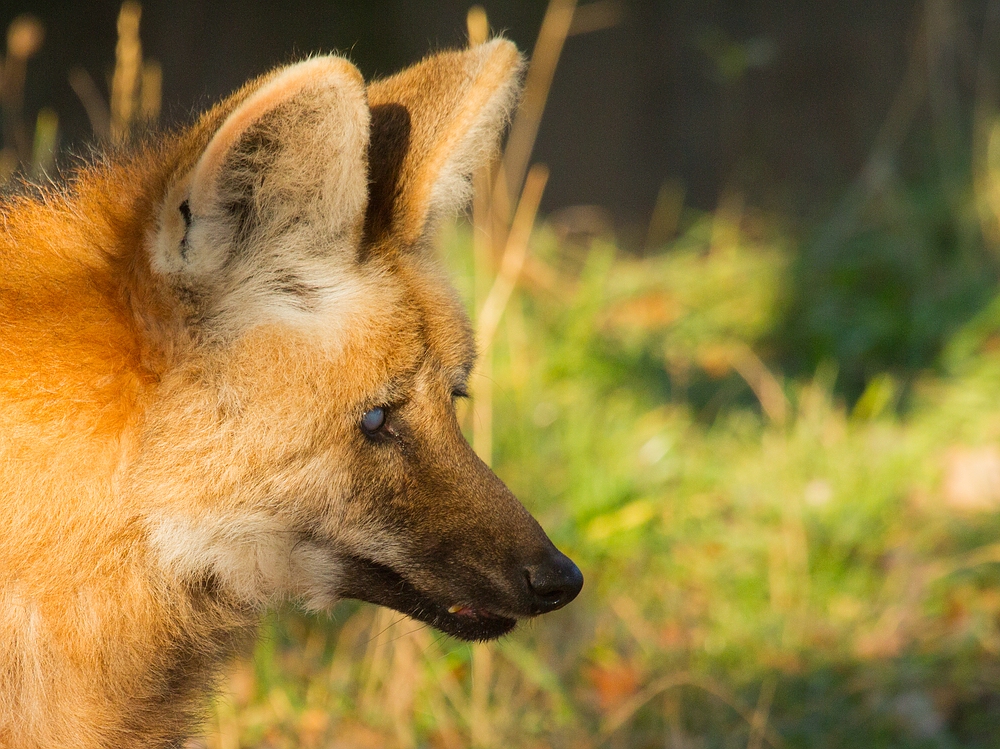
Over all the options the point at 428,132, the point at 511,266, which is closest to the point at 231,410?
the point at 428,132

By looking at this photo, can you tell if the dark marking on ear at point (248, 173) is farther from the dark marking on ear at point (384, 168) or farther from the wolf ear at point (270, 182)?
the dark marking on ear at point (384, 168)

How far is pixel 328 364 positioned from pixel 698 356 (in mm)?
3790

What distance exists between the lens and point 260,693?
3.04 metres

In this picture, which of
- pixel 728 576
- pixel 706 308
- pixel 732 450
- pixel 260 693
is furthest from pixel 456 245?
pixel 260 693

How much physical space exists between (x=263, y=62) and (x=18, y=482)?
510 centimetres

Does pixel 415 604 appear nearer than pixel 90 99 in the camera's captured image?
Yes

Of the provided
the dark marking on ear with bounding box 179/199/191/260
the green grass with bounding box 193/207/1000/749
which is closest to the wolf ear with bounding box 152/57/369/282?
the dark marking on ear with bounding box 179/199/191/260

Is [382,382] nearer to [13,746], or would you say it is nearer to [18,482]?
[18,482]

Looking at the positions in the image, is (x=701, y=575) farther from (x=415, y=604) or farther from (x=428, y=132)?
(x=428, y=132)

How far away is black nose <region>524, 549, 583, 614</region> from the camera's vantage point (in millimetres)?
2041

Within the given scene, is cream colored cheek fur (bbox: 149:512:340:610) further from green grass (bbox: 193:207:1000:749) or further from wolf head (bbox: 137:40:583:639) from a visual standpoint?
green grass (bbox: 193:207:1000:749)

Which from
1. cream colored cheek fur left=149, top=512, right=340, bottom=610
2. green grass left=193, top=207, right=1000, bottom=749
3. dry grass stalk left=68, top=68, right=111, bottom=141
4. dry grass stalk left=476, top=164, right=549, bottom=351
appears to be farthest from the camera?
dry grass stalk left=68, top=68, right=111, bottom=141

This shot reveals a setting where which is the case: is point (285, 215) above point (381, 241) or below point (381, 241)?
above

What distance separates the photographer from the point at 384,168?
6.68 feet
